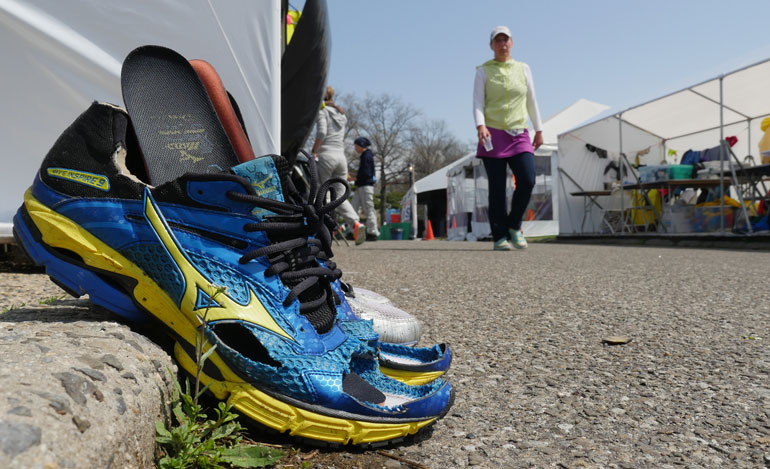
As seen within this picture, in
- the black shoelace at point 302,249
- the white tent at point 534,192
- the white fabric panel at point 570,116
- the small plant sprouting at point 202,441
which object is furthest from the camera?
the white fabric panel at point 570,116

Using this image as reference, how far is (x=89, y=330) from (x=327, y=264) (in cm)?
45

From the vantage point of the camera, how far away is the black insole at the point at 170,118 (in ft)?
3.74

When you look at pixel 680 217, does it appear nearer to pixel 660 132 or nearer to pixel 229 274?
pixel 660 132

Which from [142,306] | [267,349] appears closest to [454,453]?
[267,349]

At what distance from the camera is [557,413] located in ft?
3.56

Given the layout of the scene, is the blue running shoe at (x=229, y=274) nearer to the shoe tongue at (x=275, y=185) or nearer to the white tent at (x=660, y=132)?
the shoe tongue at (x=275, y=185)

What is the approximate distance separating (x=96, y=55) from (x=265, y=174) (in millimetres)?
1974

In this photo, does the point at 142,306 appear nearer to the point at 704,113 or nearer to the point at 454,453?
the point at 454,453

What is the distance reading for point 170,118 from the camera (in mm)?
1204

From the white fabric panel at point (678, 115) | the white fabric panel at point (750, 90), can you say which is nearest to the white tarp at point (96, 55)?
Result: the white fabric panel at point (750, 90)

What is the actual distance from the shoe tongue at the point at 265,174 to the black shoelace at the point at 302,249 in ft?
0.06

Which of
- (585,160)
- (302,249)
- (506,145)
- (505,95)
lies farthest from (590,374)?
(585,160)

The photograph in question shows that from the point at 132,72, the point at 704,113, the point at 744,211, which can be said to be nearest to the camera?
the point at 132,72

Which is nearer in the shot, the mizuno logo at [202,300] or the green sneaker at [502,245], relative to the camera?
the mizuno logo at [202,300]
